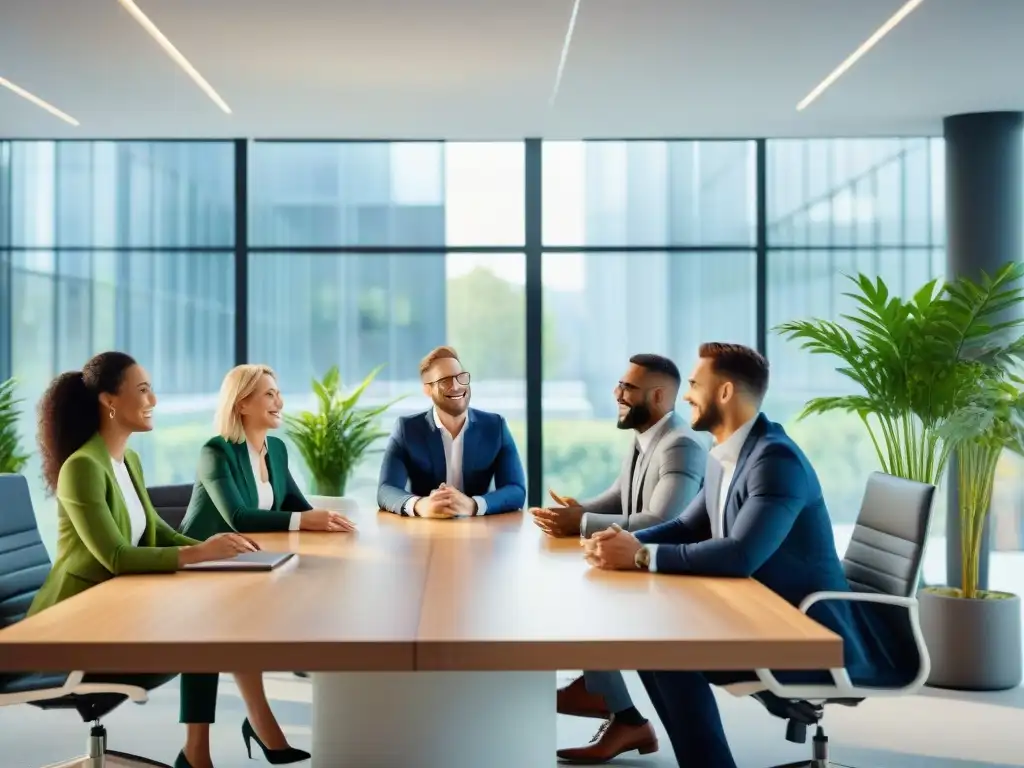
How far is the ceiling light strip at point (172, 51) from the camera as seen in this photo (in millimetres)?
4782

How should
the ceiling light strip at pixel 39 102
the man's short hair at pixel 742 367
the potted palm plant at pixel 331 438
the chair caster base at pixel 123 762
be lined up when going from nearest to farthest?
the man's short hair at pixel 742 367, the chair caster base at pixel 123 762, the ceiling light strip at pixel 39 102, the potted palm plant at pixel 331 438

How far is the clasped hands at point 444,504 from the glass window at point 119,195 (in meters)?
3.58

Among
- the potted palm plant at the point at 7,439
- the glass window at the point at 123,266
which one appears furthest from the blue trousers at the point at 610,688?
the glass window at the point at 123,266

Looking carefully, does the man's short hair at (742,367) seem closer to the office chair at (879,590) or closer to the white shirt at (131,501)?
Result: the office chair at (879,590)


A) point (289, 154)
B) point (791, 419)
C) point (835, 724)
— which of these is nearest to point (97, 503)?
point (835, 724)

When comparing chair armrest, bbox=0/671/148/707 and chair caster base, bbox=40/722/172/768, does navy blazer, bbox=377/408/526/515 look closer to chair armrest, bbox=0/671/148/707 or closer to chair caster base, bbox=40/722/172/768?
chair caster base, bbox=40/722/172/768

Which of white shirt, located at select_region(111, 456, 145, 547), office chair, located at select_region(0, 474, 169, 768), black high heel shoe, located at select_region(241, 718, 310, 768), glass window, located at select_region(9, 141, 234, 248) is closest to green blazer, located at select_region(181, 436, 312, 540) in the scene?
white shirt, located at select_region(111, 456, 145, 547)

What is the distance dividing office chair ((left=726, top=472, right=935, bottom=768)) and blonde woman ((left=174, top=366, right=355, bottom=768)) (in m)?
1.60

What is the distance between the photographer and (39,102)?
20.9 feet

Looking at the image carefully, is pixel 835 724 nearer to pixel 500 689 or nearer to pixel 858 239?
pixel 500 689

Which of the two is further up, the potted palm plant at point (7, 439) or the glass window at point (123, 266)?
the glass window at point (123, 266)

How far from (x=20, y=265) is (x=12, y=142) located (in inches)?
31.0

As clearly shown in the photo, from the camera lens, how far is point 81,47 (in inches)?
209

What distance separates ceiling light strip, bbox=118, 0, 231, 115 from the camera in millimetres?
4782
